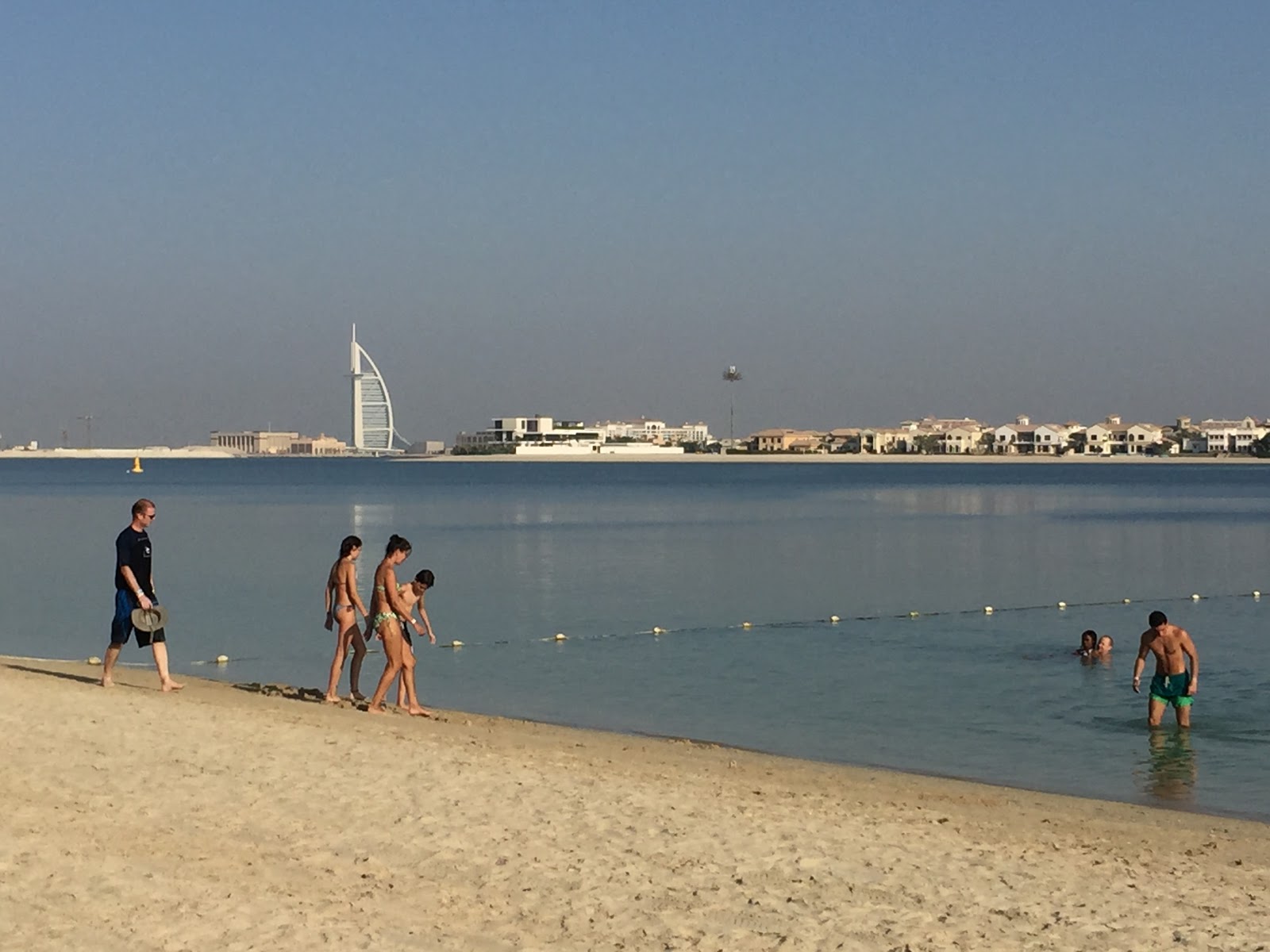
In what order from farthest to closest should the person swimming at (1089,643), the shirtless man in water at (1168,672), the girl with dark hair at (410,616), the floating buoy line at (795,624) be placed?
the floating buoy line at (795,624) → the person swimming at (1089,643) → the shirtless man in water at (1168,672) → the girl with dark hair at (410,616)

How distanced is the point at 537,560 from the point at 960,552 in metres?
11.6

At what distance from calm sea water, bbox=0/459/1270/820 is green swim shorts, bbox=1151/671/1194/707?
0.41 meters

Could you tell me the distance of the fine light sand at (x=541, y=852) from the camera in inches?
271

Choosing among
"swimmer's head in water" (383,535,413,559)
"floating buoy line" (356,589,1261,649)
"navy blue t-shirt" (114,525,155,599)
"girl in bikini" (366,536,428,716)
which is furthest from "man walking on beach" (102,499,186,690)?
"floating buoy line" (356,589,1261,649)

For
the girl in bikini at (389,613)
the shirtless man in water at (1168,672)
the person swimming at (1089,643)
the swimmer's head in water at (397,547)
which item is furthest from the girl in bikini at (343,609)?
the person swimming at (1089,643)

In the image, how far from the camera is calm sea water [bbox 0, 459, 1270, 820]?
46.5 ft

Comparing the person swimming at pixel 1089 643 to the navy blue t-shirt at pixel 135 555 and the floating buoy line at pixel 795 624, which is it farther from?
the navy blue t-shirt at pixel 135 555

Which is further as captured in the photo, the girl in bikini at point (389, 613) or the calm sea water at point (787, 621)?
the calm sea water at point (787, 621)

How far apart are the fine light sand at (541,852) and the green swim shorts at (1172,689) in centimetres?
339

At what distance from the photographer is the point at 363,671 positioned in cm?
1811

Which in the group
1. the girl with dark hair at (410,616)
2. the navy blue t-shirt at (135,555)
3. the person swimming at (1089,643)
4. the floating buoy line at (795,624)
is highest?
the navy blue t-shirt at (135,555)

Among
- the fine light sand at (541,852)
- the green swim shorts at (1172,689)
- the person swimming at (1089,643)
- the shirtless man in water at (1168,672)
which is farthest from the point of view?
the person swimming at (1089,643)

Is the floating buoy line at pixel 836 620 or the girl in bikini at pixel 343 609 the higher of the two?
the girl in bikini at pixel 343 609

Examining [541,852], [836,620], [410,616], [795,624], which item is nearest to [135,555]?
[410,616]
